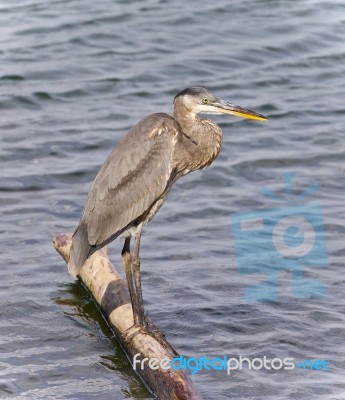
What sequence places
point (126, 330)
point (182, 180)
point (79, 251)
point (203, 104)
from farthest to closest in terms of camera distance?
point (182, 180) < point (203, 104) < point (79, 251) < point (126, 330)

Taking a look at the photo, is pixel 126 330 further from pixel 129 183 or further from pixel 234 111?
pixel 234 111

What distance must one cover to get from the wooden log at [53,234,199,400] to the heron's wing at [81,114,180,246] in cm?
55

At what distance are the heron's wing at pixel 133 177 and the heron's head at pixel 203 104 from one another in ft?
0.63

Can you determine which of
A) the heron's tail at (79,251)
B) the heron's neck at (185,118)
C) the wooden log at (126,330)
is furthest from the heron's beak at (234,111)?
the wooden log at (126,330)

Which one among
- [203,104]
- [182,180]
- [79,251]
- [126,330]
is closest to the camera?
[126,330]

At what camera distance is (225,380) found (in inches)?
308

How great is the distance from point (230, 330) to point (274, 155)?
15.7 ft

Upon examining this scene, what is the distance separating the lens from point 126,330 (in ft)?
Result: 26.2

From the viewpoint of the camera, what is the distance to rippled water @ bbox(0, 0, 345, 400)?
27.1 ft

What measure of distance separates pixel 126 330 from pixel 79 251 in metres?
0.73

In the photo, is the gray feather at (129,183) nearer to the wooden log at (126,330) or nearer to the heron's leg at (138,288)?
the heron's leg at (138,288)

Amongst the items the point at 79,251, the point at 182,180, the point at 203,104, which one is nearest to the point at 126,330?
the point at 79,251

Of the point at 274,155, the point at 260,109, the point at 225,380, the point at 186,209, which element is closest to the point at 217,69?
the point at 260,109

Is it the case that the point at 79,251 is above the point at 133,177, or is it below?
below
